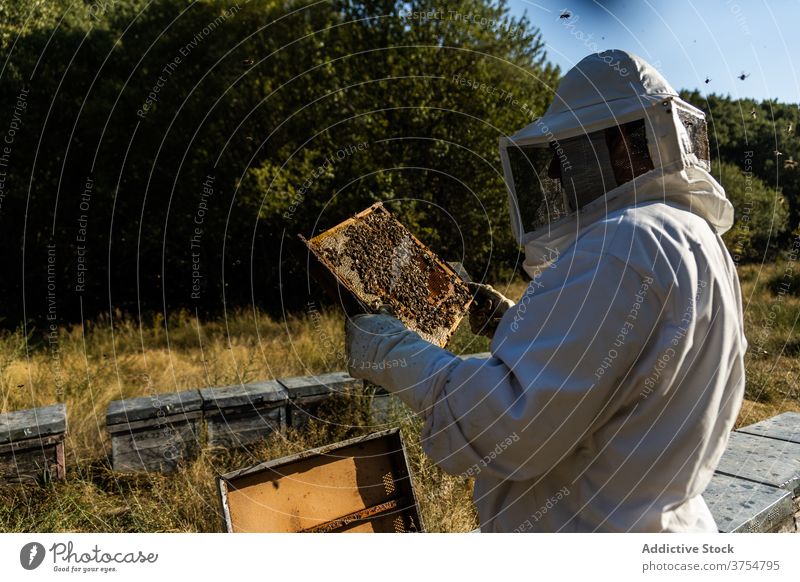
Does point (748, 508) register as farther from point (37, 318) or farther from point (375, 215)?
point (37, 318)

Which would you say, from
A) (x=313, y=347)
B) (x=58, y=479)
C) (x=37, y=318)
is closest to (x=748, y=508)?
(x=58, y=479)

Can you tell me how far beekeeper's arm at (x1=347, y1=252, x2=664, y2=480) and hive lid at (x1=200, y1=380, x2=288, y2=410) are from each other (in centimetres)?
334

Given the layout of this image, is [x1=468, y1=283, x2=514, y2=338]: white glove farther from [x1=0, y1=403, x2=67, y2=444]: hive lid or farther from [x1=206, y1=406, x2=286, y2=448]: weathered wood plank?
[x1=0, y1=403, x2=67, y2=444]: hive lid

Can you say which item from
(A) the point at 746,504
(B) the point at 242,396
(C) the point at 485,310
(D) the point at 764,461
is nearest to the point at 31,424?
(B) the point at 242,396

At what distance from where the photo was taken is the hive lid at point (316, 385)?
196 inches

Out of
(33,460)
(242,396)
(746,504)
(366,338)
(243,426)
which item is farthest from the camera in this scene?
(243,426)

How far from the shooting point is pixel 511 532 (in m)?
1.92

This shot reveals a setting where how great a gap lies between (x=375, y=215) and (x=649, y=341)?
2112 mm

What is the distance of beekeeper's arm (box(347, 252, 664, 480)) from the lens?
4.87 feet

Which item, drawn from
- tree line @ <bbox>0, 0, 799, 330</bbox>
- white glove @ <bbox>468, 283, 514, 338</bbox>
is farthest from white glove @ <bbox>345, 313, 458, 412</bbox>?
tree line @ <bbox>0, 0, 799, 330</bbox>

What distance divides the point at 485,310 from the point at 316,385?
228cm

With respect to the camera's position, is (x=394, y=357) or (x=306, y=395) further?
(x=306, y=395)

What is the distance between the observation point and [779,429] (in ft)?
15.1

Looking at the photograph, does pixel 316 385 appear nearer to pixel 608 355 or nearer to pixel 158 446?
pixel 158 446
